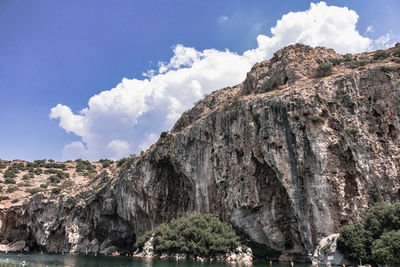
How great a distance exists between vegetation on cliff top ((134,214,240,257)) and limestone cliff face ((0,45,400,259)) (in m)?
3.36

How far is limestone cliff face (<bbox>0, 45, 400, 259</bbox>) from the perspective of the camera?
121 feet

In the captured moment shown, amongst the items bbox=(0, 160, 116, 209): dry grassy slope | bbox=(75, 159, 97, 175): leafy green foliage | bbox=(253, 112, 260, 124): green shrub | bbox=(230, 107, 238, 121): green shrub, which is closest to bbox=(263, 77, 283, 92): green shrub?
bbox=(230, 107, 238, 121): green shrub

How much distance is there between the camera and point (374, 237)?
29.8 metres

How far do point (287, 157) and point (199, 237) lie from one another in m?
16.8

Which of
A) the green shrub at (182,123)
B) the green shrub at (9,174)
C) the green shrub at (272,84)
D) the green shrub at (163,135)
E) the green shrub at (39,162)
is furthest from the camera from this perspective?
the green shrub at (39,162)

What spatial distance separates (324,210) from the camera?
1435 inches

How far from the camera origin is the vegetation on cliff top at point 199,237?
43156 millimetres

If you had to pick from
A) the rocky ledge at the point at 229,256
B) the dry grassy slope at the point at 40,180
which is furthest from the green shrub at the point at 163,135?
the rocky ledge at the point at 229,256

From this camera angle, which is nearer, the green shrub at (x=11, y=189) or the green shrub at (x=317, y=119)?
the green shrub at (x=317, y=119)

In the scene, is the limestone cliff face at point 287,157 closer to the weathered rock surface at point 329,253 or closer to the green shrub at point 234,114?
the green shrub at point 234,114

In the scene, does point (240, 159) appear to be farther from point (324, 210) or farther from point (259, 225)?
point (324, 210)

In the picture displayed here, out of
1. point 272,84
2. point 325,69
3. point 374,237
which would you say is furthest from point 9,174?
point 374,237

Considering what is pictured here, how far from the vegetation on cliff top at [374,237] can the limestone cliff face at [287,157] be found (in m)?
4.41

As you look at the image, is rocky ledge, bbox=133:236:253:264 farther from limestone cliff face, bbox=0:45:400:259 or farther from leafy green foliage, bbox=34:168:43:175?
leafy green foliage, bbox=34:168:43:175
